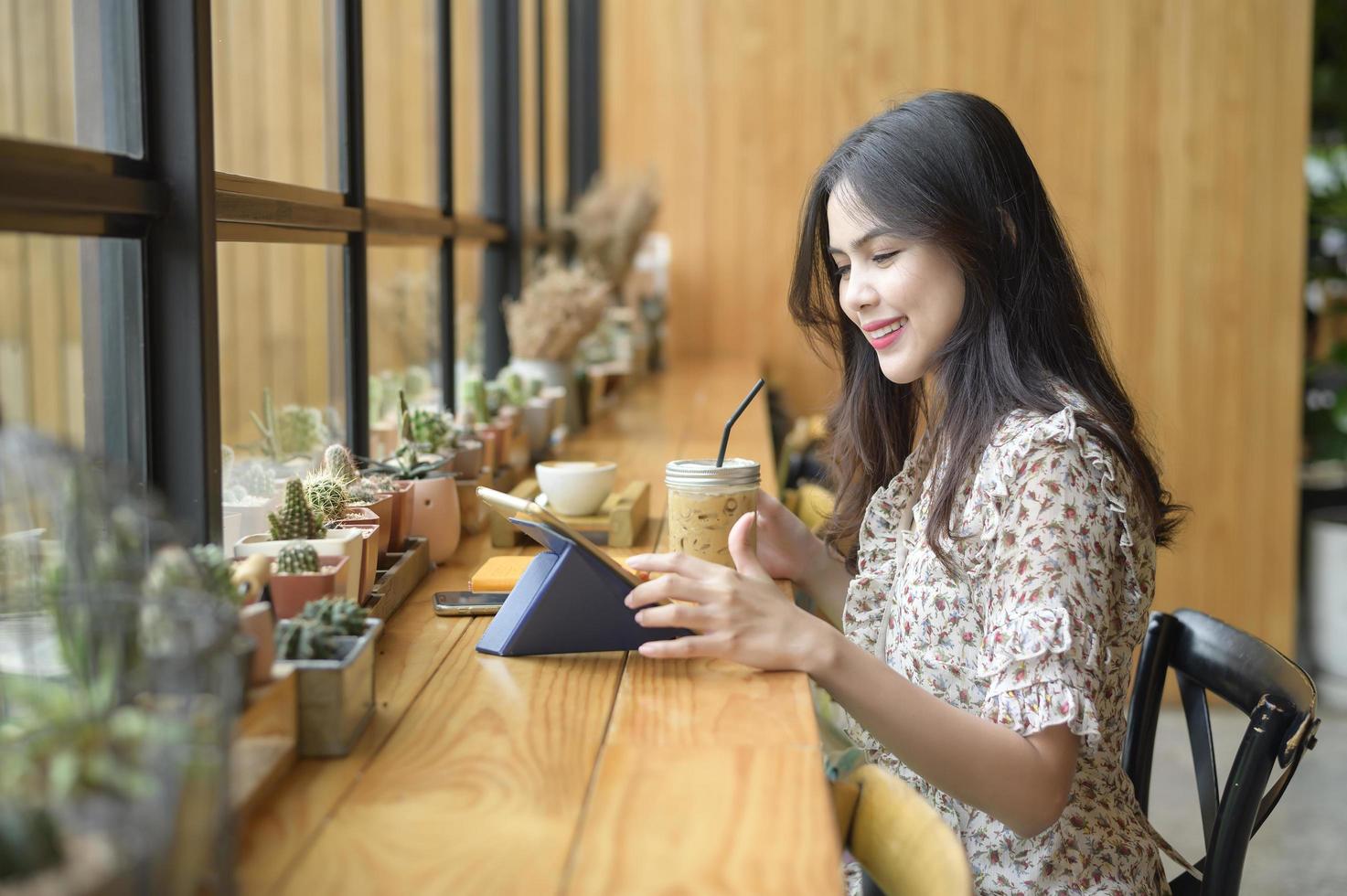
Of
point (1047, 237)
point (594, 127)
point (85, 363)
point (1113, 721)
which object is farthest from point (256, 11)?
point (594, 127)

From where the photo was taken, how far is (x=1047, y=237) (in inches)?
60.1

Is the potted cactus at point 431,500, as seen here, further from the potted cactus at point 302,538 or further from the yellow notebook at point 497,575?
the potted cactus at point 302,538

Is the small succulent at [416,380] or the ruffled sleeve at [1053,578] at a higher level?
the small succulent at [416,380]

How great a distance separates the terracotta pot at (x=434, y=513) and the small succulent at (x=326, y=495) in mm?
267

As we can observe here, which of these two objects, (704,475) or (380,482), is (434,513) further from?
(704,475)

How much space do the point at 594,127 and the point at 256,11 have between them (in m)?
3.29

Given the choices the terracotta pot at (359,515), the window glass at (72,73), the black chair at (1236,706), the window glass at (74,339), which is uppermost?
the window glass at (72,73)

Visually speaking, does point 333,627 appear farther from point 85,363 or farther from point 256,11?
point 256,11

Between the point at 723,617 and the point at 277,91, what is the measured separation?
3.23ft

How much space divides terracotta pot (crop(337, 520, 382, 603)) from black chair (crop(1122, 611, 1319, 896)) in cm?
97

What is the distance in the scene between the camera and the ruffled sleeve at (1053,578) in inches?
47.4

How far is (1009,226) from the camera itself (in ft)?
4.94

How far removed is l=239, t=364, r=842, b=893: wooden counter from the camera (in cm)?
87

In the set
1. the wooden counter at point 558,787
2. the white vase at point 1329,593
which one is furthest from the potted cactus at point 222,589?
the white vase at point 1329,593
